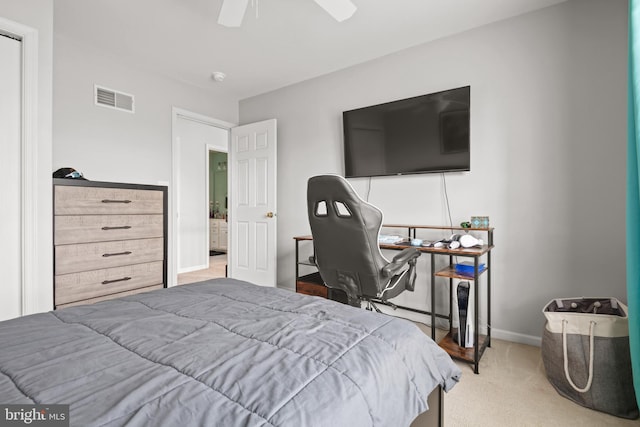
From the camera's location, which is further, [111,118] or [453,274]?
[111,118]

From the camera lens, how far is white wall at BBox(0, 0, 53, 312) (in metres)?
2.15

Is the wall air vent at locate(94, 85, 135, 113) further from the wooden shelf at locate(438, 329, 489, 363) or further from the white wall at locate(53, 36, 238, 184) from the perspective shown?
the wooden shelf at locate(438, 329, 489, 363)

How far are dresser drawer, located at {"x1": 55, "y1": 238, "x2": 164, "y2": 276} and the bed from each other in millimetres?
1444

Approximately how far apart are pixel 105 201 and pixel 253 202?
1742 mm

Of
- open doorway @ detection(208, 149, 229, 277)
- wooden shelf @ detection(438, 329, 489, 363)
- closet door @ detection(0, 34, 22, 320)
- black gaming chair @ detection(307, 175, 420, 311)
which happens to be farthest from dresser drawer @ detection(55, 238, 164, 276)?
open doorway @ detection(208, 149, 229, 277)

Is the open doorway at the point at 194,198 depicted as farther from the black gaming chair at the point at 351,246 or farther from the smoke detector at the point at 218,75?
the black gaming chair at the point at 351,246

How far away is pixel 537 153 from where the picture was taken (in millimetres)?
2439

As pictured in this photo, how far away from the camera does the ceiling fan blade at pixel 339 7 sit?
1.93m

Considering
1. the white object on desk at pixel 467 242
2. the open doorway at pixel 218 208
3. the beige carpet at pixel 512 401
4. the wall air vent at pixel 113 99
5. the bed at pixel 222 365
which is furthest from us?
the open doorway at pixel 218 208

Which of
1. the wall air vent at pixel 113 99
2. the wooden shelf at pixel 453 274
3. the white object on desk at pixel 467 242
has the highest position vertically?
the wall air vent at pixel 113 99

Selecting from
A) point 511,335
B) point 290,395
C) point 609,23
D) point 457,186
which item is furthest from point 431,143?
point 290,395

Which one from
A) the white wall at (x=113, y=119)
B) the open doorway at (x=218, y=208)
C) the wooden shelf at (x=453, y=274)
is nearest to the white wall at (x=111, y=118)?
the white wall at (x=113, y=119)

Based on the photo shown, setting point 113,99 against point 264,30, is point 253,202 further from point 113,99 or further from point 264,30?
point 264,30

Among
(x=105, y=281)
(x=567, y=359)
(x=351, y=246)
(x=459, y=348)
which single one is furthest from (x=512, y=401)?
(x=105, y=281)
